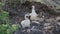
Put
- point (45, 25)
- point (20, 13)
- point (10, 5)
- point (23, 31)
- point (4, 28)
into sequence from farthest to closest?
1. point (10, 5)
2. point (20, 13)
3. point (45, 25)
4. point (23, 31)
5. point (4, 28)

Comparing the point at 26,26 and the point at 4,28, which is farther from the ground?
the point at 4,28

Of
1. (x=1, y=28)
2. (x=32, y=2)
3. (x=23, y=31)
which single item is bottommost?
(x=23, y=31)

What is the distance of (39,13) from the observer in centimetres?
505

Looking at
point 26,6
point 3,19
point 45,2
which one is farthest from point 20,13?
point 3,19

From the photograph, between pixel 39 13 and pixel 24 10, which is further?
pixel 24 10

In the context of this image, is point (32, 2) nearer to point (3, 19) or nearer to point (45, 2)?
point (45, 2)

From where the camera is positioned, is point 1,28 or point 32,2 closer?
point 1,28

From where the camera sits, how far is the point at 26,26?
421cm

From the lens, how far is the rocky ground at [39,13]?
4.18 m

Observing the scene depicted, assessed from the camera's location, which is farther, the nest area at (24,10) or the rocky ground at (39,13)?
the nest area at (24,10)

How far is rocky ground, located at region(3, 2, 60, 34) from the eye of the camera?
13.7ft

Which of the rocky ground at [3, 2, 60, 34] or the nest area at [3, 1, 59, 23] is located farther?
the nest area at [3, 1, 59, 23]

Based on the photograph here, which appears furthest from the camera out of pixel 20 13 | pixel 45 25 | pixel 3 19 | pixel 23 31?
pixel 20 13

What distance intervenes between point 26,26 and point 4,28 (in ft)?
7.70
